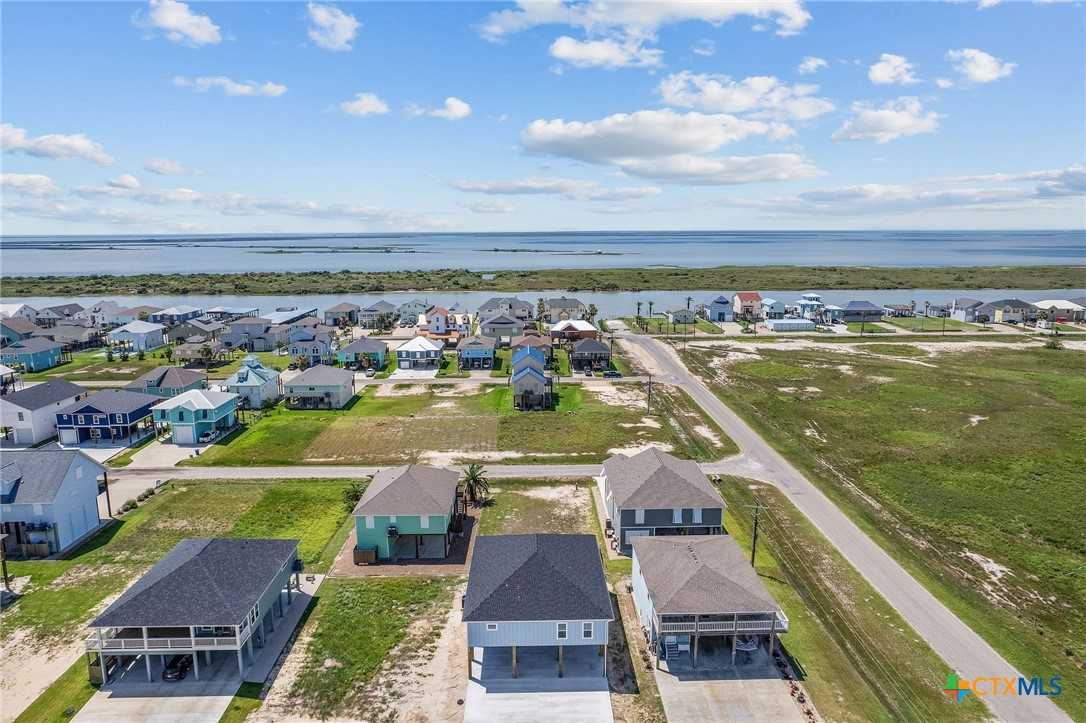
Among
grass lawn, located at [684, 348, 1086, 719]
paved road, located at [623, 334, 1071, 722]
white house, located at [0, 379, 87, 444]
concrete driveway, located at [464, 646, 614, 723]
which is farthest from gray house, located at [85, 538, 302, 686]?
white house, located at [0, 379, 87, 444]

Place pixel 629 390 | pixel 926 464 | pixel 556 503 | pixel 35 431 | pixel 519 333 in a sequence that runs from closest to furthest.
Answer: pixel 556 503
pixel 926 464
pixel 35 431
pixel 629 390
pixel 519 333

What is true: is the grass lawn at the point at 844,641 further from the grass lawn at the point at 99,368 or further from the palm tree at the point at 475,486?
the grass lawn at the point at 99,368

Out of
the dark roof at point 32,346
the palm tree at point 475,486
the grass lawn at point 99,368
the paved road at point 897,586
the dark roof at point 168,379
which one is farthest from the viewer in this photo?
the dark roof at point 32,346

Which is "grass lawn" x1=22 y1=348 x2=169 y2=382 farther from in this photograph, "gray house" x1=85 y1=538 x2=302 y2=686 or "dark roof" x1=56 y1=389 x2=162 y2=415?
"gray house" x1=85 y1=538 x2=302 y2=686

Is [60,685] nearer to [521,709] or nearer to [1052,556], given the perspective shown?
[521,709]

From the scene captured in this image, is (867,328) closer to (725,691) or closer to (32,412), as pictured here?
(725,691)

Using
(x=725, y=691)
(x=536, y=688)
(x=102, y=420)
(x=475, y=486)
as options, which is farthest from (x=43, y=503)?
(x=725, y=691)

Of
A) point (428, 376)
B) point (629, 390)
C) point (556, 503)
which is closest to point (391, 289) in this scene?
point (428, 376)

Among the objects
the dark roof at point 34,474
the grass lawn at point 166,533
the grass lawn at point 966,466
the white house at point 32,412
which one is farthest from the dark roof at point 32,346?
the grass lawn at point 966,466
